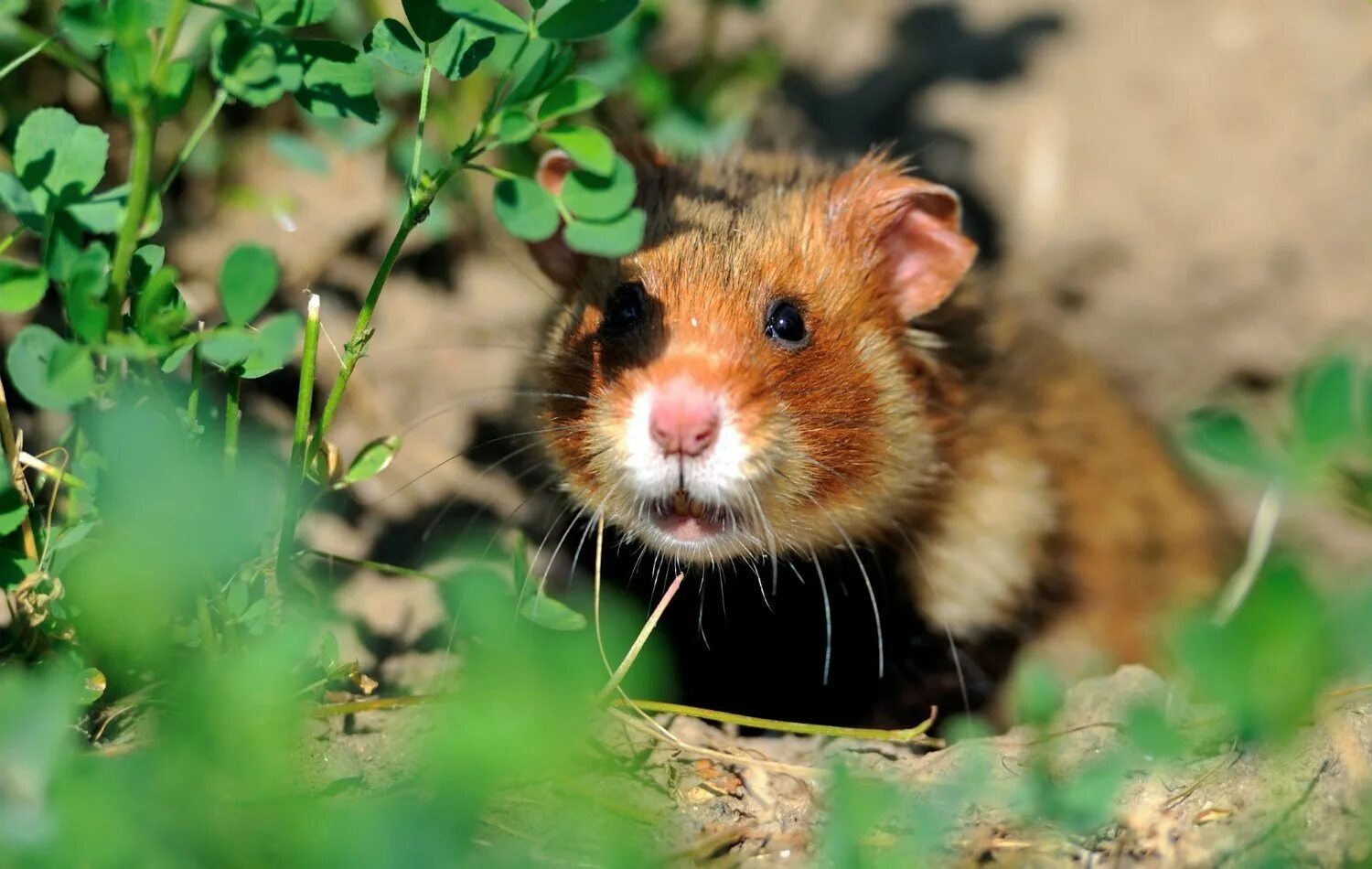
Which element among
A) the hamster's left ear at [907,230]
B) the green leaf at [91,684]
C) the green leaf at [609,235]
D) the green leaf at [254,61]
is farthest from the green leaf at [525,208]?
the green leaf at [91,684]

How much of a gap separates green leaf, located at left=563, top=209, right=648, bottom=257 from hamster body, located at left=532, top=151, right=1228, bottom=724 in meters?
0.35

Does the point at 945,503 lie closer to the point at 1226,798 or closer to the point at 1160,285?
the point at 1226,798

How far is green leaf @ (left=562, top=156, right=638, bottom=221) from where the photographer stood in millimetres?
2250

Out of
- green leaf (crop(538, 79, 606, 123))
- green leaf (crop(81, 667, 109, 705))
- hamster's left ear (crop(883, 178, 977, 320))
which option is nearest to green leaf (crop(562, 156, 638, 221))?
green leaf (crop(538, 79, 606, 123))

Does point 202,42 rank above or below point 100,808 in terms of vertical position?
Answer: above

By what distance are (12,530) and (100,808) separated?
1.11m

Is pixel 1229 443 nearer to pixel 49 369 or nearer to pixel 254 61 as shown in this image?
pixel 254 61

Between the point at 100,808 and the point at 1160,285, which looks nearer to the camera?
the point at 100,808

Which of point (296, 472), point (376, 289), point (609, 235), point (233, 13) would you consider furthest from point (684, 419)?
point (233, 13)

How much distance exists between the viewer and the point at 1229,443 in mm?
2318

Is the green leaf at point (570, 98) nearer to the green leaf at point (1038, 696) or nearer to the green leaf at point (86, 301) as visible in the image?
the green leaf at point (86, 301)

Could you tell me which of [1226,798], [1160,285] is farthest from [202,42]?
[1160,285]

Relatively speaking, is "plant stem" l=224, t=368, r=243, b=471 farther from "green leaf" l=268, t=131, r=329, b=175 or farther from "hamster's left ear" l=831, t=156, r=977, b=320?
"hamster's left ear" l=831, t=156, r=977, b=320

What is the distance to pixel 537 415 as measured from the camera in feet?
9.80
